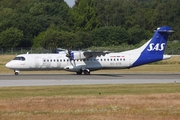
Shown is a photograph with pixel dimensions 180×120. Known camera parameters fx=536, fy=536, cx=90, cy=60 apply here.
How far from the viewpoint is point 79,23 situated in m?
112

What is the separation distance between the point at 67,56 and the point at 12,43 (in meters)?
44.8

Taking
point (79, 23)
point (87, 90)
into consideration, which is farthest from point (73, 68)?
point (79, 23)

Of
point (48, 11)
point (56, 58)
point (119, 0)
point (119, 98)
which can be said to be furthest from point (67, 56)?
point (119, 0)

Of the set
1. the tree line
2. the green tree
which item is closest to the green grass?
the tree line

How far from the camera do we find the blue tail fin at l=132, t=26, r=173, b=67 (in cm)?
4794

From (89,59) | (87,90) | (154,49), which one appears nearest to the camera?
(87,90)

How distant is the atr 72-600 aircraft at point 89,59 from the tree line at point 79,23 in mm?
35882

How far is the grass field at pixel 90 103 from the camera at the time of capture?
21.0 meters

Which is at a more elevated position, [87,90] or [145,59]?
[145,59]

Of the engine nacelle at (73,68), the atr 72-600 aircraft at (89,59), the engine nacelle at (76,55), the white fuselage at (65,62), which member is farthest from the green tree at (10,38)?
the engine nacelle at (76,55)

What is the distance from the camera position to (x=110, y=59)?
4741 cm

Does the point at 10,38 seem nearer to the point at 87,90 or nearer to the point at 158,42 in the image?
the point at 158,42

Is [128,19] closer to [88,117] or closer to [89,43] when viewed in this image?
[89,43]

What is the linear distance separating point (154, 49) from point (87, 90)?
1886 cm
